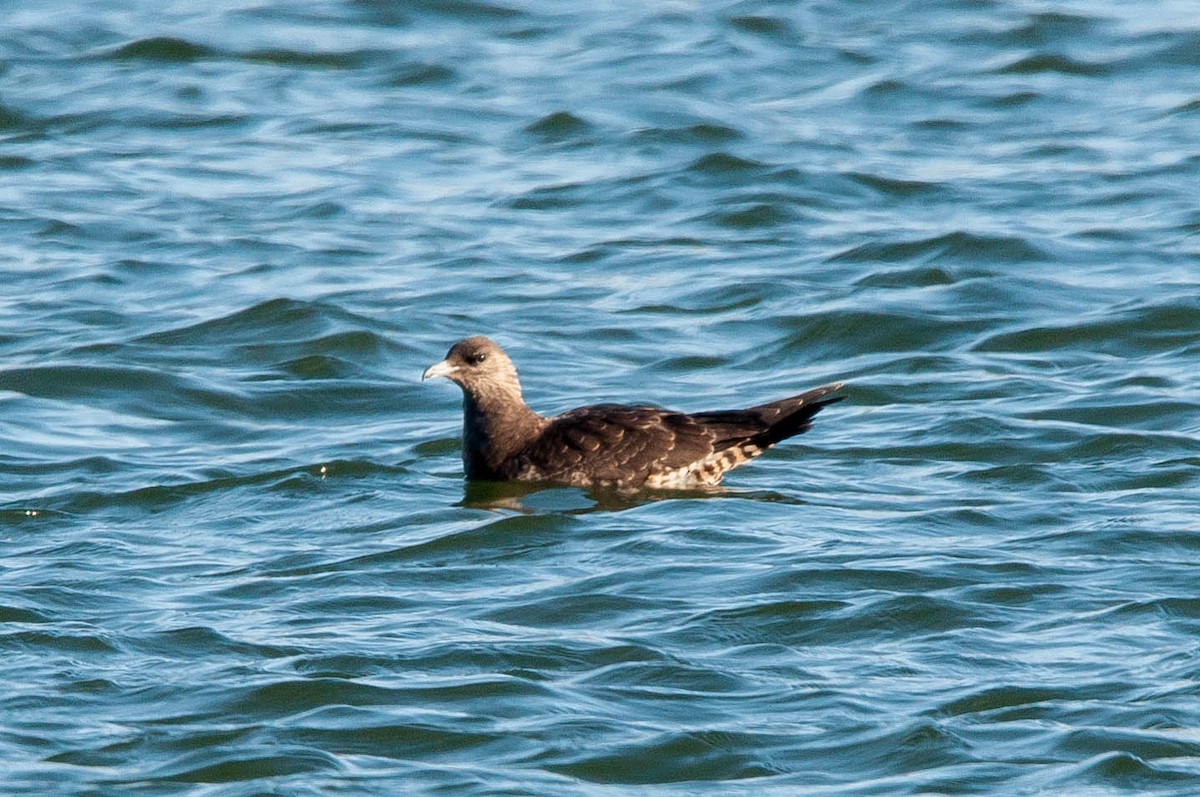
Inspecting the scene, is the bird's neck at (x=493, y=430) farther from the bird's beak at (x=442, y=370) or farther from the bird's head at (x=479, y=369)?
the bird's beak at (x=442, y=370)

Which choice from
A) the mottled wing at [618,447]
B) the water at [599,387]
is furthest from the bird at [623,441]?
the water at [599,387]

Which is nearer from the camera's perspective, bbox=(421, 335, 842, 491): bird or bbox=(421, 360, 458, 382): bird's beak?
bbox=(421, 335, 842, 491): bird

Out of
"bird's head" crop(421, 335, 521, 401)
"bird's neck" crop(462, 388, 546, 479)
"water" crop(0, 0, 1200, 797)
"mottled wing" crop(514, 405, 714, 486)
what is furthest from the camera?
"bird's head" crop(421, 335, 521, 401)

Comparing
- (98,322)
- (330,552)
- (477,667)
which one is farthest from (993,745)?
(98,322)

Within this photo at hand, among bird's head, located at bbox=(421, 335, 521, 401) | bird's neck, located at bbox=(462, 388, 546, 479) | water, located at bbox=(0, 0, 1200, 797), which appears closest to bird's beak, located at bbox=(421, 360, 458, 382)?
bird's head, located at bbox=(421, 335, 521, 401)

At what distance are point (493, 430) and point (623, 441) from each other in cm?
71

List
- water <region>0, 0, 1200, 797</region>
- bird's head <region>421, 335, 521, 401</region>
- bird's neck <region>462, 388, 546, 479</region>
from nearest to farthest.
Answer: water <region>0, 0, 1200, 797</region>
bird's neck <region>462, 388, 546, 479</region>
bird's head <region>421, 335, 521, 401</region>

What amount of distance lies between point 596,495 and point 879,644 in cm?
272

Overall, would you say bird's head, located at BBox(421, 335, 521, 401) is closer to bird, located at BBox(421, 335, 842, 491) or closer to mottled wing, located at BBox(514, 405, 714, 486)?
bird, located at BBox(421, 335, 842, 491)

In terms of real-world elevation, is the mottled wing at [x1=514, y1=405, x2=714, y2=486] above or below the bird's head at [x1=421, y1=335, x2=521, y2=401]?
below

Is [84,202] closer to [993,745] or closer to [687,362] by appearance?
[687,362]

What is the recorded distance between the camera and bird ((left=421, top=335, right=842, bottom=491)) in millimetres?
10508

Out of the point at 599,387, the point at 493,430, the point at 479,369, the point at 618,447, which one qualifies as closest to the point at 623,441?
the point at 618,447

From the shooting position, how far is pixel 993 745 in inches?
281
